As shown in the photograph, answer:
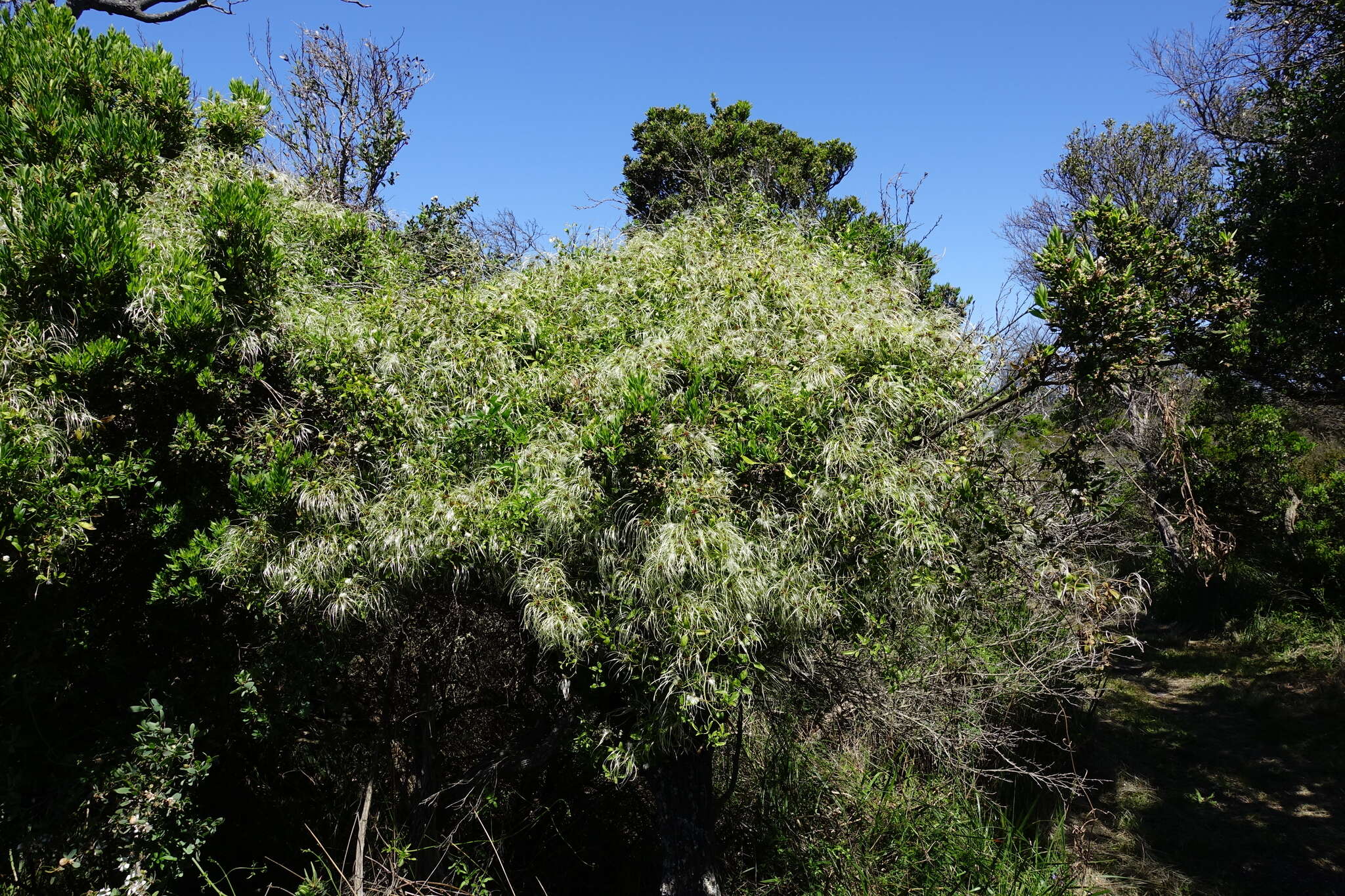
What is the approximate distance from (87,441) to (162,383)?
1.39 ft

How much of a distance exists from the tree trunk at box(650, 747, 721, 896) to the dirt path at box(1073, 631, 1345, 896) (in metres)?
2.36

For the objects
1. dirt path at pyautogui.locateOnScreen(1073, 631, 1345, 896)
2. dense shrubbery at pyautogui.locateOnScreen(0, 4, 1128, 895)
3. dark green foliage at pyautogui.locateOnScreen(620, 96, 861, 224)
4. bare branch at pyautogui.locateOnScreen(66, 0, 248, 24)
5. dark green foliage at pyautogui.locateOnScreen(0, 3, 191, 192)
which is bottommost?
dirt path at pyautogui.locateOnScreen(1073, 631, 1345, 896)

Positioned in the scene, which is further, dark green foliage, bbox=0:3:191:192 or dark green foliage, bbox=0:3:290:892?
dark green foliage, bbox=0:3:191:192

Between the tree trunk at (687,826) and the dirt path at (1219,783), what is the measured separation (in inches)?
93.1

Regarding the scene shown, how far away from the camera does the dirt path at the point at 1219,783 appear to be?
608cm

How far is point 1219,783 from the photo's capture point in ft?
25.2

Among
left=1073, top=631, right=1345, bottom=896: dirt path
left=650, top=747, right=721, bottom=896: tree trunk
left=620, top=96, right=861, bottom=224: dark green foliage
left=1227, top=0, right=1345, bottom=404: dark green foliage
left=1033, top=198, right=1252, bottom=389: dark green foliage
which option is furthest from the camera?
left=620, top=96, right=861, bottom=224: dark green foliage

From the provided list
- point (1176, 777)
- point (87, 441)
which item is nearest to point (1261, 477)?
point (1176, 777)

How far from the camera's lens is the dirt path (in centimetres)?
608

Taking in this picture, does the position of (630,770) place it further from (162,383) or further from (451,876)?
(162,383)

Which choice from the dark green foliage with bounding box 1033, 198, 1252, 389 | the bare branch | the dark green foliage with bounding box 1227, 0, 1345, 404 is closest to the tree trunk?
the dark green foliage with bounding box 1033, 198, 1252, 389

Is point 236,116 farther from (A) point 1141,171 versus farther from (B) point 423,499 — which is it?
(A) point 1141,171

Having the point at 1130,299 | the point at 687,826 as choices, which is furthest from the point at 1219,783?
the point at 1130,299

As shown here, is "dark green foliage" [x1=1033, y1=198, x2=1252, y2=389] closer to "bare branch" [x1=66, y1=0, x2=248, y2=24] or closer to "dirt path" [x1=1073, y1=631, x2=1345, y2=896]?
"dirt path" [x1=1073, y1=631, x2=1345, y2=896]
